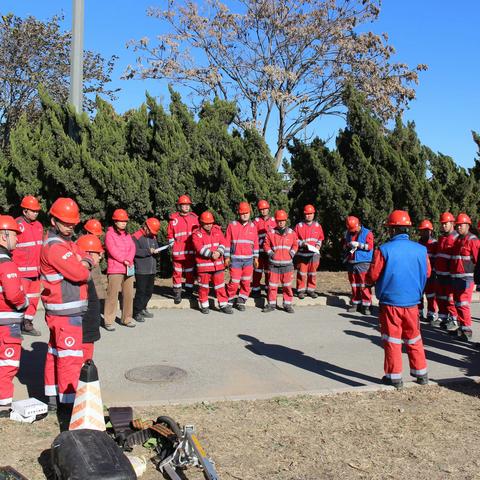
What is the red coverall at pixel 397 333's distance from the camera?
6352 mm

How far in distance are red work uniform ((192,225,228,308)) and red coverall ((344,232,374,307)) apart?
262cm

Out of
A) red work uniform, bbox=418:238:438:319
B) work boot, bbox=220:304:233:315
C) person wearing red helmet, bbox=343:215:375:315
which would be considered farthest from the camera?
person wearing red helmet, bbox=343:215:375:315

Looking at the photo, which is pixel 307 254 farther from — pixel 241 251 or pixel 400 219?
pixel 400 219

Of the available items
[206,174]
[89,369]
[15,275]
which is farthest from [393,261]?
[206,174]

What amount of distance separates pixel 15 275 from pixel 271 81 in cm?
2429

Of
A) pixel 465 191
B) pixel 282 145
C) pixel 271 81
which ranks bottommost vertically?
pixel 465 191

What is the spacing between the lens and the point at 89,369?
481 cm

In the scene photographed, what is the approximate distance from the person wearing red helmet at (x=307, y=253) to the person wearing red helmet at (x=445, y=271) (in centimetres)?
264

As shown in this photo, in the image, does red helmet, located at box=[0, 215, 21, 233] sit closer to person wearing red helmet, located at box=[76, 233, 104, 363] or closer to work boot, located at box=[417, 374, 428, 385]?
person wearing red helmet, located at box=[76, 233, 104, 363]

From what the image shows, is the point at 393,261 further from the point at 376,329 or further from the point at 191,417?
the point at 376,329

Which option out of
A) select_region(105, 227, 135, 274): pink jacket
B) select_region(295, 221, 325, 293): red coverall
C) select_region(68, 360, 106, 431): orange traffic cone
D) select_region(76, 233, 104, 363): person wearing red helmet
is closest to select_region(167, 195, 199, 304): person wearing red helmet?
select_region(105, 227, 135, 274): pink jacket

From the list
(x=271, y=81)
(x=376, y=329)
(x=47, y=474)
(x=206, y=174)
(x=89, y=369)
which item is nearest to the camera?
(x=47, y=474)

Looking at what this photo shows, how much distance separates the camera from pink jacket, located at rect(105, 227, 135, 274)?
913cm

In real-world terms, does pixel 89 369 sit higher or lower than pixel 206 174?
lower
